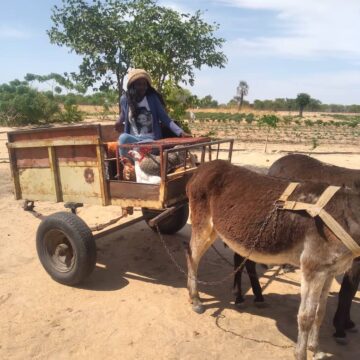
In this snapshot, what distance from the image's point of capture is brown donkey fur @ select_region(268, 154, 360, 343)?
3966 millimetres

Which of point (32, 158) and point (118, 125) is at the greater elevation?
point (118, 125)

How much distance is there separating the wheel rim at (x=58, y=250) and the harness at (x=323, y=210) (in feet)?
9.20

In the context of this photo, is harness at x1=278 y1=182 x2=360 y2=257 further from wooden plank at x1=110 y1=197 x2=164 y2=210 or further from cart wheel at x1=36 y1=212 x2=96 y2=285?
cart wheel at x1=36 y1=212 x2=96 y2=285

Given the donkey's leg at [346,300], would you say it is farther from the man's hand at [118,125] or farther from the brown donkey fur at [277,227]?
the man's hand at [118,125]

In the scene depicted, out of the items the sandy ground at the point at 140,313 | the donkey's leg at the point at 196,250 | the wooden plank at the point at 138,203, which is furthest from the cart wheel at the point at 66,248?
the donkey's leg at the point at 196,250

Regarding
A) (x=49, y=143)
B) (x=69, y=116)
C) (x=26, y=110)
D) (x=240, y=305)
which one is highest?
(x=49, y=143)

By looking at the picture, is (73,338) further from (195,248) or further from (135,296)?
(195,248)

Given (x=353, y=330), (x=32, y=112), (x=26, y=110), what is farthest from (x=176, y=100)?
(x=32, y=112)

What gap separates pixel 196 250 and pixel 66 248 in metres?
1.70

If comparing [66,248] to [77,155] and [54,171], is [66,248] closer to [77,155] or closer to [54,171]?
[54,171]

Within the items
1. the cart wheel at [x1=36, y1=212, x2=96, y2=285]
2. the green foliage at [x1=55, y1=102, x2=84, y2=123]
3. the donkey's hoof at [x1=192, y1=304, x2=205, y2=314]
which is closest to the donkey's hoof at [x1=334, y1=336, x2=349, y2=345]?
the donkey's hoof at [x1=192, y1=304, x2=205, y2=314]

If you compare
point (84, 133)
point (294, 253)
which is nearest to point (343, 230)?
point (294, 253)

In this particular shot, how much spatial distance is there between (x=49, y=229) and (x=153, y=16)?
7.49 m

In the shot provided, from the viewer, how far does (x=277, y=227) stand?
3451 mm
